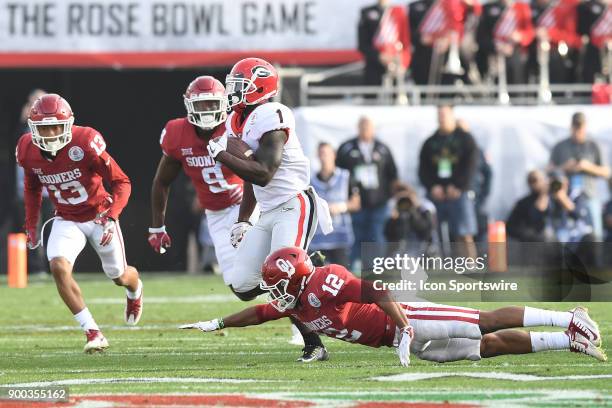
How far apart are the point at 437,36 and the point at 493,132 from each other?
121 cm

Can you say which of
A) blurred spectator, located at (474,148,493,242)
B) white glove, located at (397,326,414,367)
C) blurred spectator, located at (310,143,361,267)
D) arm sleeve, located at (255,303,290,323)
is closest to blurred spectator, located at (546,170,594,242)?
blurred spectator, located at (474,148,493,242)

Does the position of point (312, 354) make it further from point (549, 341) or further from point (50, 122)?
point (50, 122)

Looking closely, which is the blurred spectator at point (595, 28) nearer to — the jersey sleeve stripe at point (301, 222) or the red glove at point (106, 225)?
the red glove at point (106, 225)

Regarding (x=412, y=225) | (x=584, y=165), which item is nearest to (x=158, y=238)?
(x=412, y=225)

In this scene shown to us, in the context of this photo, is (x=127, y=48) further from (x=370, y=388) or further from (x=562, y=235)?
(x=370, y=388)

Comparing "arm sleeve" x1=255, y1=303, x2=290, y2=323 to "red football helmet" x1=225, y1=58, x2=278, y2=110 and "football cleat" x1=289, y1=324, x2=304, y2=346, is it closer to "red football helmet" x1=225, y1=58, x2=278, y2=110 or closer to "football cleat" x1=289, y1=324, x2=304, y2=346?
"football cleat" x1=289, y1=324, x2=304, y2=346

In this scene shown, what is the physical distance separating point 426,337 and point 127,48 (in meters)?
10.6

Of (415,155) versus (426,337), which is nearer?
(426,337)

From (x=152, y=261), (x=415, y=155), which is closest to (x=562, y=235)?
(x=415, y=155)

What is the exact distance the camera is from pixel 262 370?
7.91 meters

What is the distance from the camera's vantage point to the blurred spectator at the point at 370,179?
1579cm

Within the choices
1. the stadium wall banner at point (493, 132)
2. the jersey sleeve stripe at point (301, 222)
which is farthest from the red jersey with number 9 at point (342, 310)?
the stadium wall banner at point (493, 132)

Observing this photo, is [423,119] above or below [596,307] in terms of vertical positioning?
above

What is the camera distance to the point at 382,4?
636 inches
